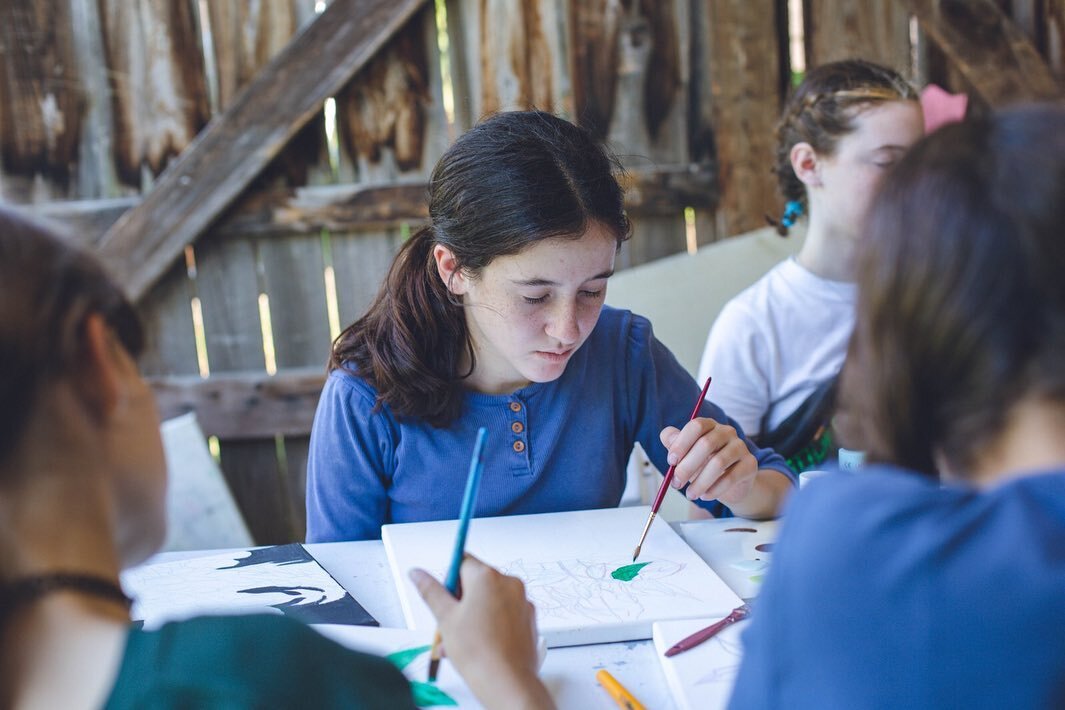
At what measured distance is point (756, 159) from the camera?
9.20ft

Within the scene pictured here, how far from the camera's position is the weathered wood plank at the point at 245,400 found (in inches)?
112

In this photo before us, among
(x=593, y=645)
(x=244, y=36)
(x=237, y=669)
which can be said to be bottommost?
(x=593, y=645)

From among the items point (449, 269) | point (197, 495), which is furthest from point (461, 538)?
point (197, 495)

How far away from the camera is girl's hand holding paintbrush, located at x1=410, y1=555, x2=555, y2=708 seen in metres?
0.86

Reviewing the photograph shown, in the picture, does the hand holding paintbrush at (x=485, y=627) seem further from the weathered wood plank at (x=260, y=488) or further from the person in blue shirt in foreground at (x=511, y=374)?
the weathered wood plank at (x=260, y=488)

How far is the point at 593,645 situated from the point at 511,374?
60cm

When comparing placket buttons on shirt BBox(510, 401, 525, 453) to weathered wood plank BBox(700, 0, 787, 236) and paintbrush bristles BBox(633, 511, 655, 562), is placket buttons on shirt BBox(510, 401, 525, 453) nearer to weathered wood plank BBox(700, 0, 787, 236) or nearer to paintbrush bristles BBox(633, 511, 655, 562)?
paintbrush bristles BBox(633, 511, 655, 562)

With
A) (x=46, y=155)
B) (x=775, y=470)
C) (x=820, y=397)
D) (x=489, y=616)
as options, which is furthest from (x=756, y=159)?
(x=489, y=616)

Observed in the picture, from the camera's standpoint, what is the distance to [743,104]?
9.11 feet

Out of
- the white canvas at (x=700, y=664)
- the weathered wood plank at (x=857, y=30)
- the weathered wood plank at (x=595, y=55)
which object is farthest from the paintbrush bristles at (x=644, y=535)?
the weathered wood plank at (x=857, y=30)

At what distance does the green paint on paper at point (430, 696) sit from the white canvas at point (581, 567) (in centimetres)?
14

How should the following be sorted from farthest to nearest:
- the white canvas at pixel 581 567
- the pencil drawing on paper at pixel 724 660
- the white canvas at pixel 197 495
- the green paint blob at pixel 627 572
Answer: the white canvas at pixel 197 495 → the green paint blob at pixel 627 572 → the white canvas at pixel 581 567 → the pencil drawing on paper at pixel 724 660

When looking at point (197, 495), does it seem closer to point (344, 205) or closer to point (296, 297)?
point (296, 297)

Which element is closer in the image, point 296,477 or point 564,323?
point 564,323
